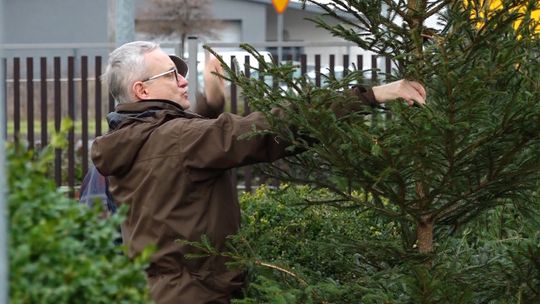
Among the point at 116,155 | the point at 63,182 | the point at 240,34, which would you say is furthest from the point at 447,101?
the point at 240,34

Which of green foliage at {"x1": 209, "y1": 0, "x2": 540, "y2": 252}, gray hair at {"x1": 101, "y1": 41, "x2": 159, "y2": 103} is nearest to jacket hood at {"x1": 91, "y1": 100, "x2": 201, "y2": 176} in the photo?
gray hair at {"x1": 101, "y1": 41, "x2": 159, "y2": 103}

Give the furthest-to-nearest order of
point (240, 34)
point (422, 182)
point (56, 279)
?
1. point (240, 34)
2. point (422, 182)
3. point (56, 279)

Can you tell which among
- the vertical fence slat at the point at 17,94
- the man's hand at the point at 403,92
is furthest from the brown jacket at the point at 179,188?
the vertical fence slat at the point at 17,94

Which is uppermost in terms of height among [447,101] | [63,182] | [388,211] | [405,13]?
[405,13]

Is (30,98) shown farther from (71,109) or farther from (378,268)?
(378,268)

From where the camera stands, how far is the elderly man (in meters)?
4.00

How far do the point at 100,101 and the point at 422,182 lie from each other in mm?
7689

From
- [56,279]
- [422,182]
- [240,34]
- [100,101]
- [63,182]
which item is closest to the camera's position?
[56,279]

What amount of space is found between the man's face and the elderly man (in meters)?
0.09

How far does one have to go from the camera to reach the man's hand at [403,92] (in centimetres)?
380

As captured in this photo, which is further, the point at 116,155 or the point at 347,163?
the point at 116,155

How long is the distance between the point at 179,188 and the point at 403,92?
80cm

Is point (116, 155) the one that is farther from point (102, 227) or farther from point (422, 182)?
point (102, 227)

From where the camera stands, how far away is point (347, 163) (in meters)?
3.83
